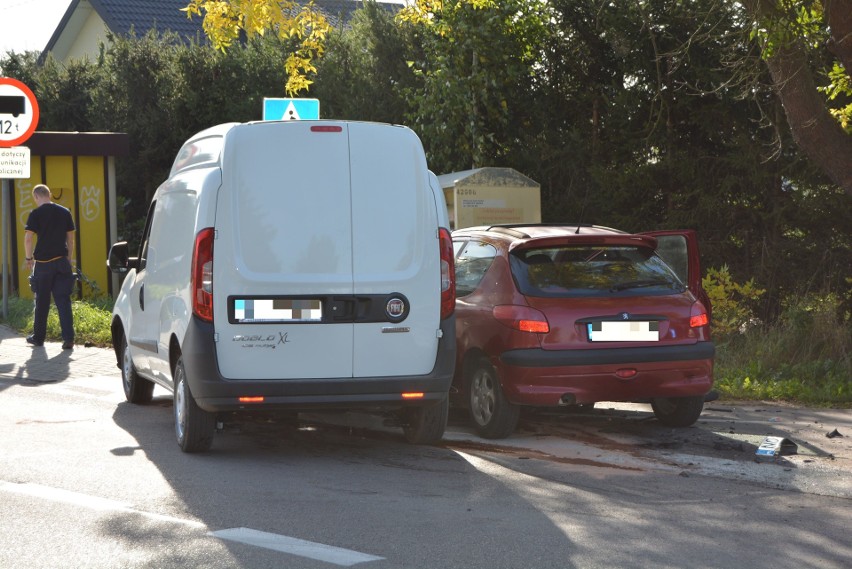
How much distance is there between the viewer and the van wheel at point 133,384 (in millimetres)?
10609

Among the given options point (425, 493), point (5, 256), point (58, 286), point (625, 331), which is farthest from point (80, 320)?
point (425, 493)

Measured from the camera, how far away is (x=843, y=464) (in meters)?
7.71

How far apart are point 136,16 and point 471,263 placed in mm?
31525

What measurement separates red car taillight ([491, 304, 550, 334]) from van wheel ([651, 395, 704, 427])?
3.78 ft

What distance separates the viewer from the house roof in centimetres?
3769

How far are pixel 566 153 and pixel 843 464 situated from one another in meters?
8.82

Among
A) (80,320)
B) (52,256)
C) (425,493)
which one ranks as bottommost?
(425,493)

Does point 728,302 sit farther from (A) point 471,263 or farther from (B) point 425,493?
(B) point 425,493

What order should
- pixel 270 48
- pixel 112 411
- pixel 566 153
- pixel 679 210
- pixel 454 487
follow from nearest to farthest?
pixel 454 487, pixel 112 411, pixel 679 210, pixel 566 153, pixel 270 48

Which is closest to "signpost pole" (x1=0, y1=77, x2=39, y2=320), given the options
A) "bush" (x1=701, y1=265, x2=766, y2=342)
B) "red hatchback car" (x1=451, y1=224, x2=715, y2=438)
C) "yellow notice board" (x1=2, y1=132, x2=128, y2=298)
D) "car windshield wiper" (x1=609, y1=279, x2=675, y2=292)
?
"yellow notice board" (x1=2, y1=132, x2=128, y2=298)

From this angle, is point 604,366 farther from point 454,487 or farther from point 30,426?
Answer: point 30,426

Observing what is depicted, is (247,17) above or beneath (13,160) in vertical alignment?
above

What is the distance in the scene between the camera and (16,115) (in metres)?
16.5

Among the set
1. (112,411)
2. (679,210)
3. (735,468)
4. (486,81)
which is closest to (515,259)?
(735,468)
